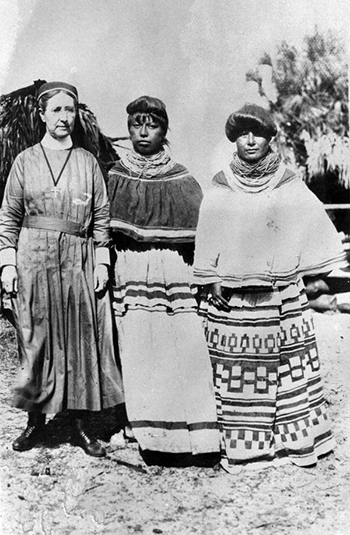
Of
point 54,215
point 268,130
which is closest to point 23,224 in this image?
point 54,215

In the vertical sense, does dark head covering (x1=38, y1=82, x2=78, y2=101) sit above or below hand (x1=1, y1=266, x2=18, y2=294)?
above

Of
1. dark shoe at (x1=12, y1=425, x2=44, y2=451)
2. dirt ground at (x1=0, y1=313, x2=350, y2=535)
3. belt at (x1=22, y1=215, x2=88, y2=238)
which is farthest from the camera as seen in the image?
dark shoe at (x1=12, y1=425, x2=44, y2=451)

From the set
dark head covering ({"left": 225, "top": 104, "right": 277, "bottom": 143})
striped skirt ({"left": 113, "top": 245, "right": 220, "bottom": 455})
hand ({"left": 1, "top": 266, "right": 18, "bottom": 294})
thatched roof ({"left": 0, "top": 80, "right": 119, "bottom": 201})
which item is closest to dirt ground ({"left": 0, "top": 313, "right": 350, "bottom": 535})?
striped skirt ({"left": 113, "top": 245, "right": 220, "bottom": 455})

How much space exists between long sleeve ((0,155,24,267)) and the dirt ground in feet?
3.55

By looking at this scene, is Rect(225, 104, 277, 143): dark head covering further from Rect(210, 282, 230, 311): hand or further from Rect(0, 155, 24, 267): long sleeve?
Rect(0, 155, 24, 267): long sleeve

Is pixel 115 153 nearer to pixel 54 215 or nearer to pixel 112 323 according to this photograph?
pixel 54 215

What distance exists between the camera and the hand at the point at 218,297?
11.5 ft

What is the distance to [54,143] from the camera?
11.6 feet

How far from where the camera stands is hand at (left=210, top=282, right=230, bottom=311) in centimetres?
351

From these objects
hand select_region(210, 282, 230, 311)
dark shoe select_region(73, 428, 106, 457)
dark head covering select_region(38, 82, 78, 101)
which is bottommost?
dark shoe select_region(73, 428, 106, 457)

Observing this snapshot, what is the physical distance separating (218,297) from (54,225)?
1.04 m

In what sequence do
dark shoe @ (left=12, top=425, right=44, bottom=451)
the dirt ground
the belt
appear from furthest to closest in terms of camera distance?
1. dark shoe @ (left=12, top=425, right=44, bottom=451)
2. the belt
3. the dirt ground

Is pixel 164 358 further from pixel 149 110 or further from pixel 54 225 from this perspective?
pixel 149 110

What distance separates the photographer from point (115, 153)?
3646 mm
